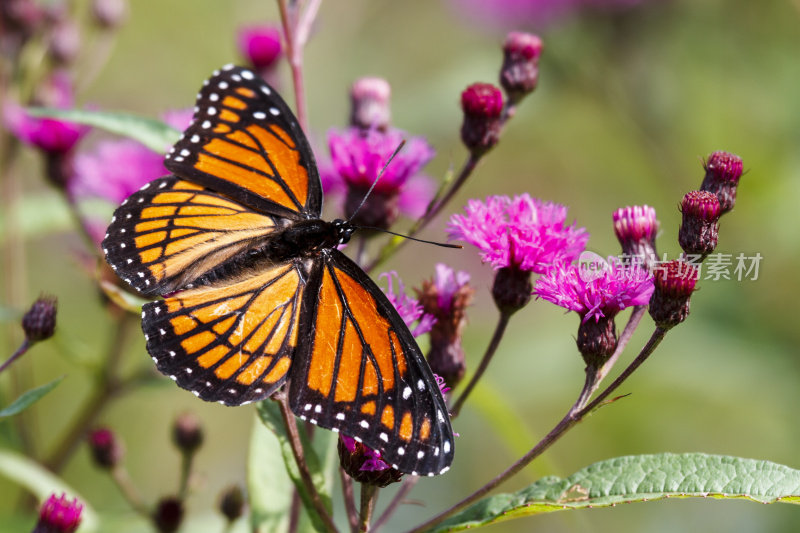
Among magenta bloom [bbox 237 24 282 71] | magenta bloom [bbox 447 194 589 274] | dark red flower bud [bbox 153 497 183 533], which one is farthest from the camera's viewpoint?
magenta bloom [bbox 237 24 282 71]

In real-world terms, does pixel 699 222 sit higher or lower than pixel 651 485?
higher

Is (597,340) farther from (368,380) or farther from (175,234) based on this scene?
(175,234)

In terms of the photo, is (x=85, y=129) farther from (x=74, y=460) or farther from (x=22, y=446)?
(x=74, y=460)

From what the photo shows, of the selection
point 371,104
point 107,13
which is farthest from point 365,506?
point 107,13

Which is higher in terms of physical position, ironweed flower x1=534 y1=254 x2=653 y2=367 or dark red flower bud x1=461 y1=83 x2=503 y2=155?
dark red flower bud x1=461 y1=83 x2=503 y2=155

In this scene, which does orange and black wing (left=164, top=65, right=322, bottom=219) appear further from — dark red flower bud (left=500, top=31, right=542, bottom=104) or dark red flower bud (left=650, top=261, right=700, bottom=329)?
dark red flower bud (left=650, top=261, right=700, bottom=329)

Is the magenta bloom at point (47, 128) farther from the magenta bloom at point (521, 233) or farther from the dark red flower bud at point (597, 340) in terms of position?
the dark red flower bud at point (597, 340)

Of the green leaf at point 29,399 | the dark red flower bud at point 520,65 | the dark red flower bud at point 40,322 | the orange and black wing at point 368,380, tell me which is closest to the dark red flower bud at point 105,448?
the dark red flower bud at point 40,322

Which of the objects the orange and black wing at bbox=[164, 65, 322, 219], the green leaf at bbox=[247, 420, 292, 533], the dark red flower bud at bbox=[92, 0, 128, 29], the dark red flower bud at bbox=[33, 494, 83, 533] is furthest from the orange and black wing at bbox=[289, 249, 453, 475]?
the dark red flower bud at bbox=[92, 0, 128, 29]
